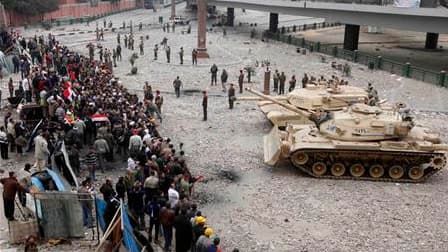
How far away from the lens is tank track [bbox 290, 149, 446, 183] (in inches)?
617

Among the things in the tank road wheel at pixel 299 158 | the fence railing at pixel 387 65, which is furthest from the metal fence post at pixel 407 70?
the tank road wheel at pixel 299 158

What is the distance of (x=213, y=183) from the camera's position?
608 inches

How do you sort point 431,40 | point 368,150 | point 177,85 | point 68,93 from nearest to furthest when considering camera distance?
point 368,150
point 68,93
point 177,85
point 431,40

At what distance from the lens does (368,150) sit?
51.2 ft

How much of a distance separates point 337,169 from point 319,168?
0.58 meters

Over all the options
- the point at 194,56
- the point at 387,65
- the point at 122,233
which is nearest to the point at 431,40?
the point at 387,65

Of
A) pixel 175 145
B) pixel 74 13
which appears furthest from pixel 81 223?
pixel 74 13

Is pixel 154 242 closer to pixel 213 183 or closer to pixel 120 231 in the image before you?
pixel 120 231

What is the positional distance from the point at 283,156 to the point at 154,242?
19.5 feet

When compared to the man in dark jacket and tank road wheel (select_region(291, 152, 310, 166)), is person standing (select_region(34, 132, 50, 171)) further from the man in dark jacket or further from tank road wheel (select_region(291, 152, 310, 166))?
tank road wheel (select_region(291, 152, 310, 166))

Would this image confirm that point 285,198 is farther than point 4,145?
No

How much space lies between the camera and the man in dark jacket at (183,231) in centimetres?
1019

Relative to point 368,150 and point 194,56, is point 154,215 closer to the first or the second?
point 368,150

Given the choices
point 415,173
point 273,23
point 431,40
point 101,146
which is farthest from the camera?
point 273,23
